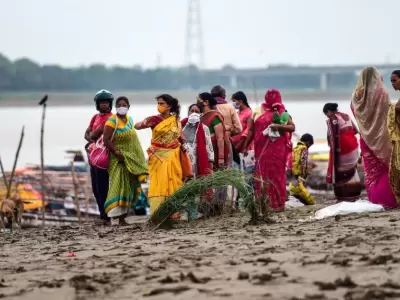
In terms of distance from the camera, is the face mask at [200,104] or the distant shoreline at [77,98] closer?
the face mask at [200,104]

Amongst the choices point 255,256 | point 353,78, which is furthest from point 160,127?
point 353,78

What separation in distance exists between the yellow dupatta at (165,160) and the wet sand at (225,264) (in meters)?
1.68

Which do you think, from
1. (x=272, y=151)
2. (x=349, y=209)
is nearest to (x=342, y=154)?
(x=272, y=151)

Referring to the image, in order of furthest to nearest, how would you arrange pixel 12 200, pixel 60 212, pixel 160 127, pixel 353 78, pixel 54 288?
1. pixel 353 78
2. pixel 60 212
3. pixel 12 200
4. pixel 160 127
5. pixel 54 288

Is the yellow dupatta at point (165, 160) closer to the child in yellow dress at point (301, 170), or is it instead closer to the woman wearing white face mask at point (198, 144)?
the woman wearing white face mask at point (198, 144)

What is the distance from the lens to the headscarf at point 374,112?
10.1 metres

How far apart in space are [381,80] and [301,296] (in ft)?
16.3

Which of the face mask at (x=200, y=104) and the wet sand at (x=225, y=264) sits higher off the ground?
the face mask at (x=200, y=104)

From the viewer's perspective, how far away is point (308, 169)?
13109mm

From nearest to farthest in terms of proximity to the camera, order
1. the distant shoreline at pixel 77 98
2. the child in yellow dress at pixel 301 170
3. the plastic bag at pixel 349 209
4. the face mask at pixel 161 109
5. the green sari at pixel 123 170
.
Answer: the plastic bag at pixel 349 209 < the face mask at pixel 161 109 < the green sari at pixel 123 170 < the child in yellow dress at pixel 301 170 < the distant shoreline at pixel 77 98

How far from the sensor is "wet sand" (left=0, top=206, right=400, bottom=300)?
19.1ft

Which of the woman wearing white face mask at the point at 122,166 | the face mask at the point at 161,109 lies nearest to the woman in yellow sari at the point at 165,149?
the face mask at the point at 161,109

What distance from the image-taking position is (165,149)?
11016 millimetres

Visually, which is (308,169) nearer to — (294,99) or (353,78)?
(294,99)
